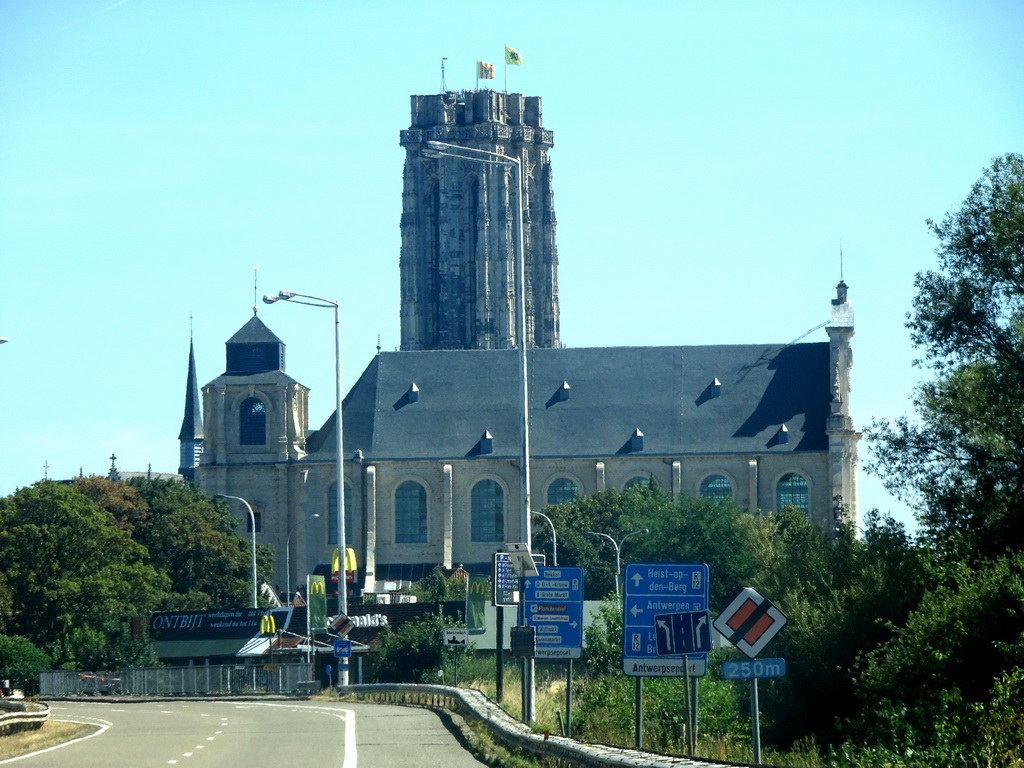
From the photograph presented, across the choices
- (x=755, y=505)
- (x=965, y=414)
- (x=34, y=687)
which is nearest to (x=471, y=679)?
(x=965, y=414)

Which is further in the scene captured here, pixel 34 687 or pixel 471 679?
pixel 34 687

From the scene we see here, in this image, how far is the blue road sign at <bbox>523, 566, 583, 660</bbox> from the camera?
25.6 meters

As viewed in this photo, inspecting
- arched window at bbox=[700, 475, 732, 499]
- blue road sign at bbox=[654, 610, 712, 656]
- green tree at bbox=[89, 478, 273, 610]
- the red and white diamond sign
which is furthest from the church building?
the red and white diamond sign

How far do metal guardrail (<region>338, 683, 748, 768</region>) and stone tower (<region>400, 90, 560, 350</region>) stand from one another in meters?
81.1

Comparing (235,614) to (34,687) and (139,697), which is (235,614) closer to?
(34,687)

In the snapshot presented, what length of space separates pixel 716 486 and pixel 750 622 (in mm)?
89180

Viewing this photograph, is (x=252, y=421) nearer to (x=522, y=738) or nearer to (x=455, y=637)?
(x=455, y=637)

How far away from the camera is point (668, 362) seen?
111562 mm

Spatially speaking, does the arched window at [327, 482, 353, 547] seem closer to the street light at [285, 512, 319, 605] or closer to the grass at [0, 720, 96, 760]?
the street light at [285, 512, 319, 605]

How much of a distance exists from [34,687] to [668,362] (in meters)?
54.6

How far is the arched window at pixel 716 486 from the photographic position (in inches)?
4163

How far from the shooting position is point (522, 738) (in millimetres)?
23281

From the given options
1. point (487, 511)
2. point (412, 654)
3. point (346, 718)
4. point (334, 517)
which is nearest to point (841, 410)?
point (487, 511)

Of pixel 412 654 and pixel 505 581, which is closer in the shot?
pixel 505 581
